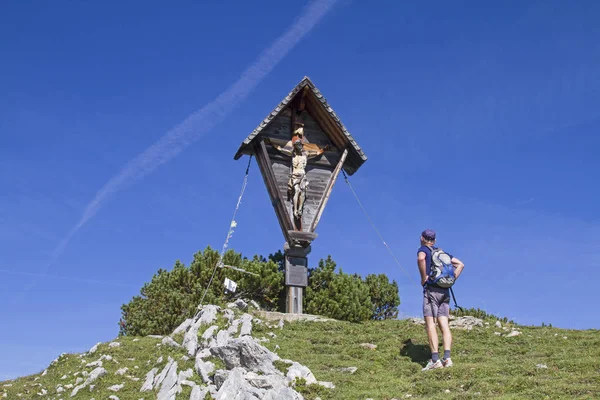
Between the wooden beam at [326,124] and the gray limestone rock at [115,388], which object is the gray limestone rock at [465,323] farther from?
the gray limestone rock at [115,388]

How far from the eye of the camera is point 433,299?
38.0 feet

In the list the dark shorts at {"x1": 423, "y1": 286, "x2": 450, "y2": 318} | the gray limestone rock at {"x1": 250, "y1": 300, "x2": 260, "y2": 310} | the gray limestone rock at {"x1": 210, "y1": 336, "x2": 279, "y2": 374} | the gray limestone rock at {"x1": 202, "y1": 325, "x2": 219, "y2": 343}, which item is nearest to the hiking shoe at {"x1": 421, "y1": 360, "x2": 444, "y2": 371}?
the dark shorts at {"x1": 423, "y1": 286, "x2": 450, "y2": 318}

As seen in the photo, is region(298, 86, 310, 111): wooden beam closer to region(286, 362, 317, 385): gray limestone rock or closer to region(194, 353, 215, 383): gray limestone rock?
region(194, 353, 215, 383): gray limestone rock

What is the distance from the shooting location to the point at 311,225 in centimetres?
1852

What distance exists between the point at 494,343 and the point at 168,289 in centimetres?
961

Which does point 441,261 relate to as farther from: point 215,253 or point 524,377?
point 215,253

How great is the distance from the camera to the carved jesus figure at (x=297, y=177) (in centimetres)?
1836

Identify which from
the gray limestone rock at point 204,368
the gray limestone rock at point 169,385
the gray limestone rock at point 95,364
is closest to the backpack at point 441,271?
the gray limestone rock at point 204,368

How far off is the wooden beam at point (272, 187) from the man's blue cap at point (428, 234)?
6692mm

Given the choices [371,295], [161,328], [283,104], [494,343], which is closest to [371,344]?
[494,343]

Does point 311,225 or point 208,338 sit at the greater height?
point 311,225

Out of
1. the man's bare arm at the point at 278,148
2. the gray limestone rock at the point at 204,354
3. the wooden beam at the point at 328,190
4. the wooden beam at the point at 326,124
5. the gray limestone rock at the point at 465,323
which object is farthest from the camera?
the wooden beam at the point at 326,124

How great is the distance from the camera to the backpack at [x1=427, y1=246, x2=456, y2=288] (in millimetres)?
11500

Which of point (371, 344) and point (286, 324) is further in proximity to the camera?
point (286, 324)
